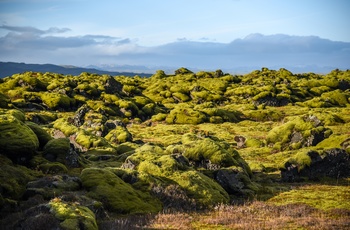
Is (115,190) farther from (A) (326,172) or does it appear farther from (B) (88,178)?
(A) (326,172)

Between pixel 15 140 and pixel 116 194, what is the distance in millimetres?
11303

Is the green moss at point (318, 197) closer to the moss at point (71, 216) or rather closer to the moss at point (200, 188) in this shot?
the moss at point (200, 188)

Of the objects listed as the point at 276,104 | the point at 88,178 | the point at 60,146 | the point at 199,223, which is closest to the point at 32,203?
the point at 88,178

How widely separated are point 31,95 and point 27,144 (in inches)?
3507

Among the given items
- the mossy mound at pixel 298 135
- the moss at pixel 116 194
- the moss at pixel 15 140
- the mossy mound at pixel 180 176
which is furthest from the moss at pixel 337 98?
the moss at pixel 15 140

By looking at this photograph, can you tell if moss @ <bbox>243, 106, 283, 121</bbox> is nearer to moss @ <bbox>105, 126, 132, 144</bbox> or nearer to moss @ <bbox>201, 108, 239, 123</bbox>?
moss @ <bbox>201, 108, 239, 123</bbox>

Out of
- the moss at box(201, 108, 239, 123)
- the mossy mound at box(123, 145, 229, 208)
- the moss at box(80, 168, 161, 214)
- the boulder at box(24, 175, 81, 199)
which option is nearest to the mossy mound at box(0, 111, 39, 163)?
the boulder at box(24, 175, 81, 199)

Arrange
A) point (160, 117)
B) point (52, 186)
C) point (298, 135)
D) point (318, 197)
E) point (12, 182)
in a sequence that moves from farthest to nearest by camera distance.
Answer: point (160, 117)
point (298, 135)
point (318, 197)
point (52, 186)
point (12, 182)

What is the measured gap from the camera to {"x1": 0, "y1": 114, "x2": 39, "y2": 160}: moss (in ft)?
88.8

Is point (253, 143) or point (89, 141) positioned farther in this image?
point (253, 143)

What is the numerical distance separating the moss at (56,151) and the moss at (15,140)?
237 cm

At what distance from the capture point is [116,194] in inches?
881

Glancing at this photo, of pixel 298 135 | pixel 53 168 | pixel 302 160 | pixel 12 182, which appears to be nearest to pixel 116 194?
pixel 12 182

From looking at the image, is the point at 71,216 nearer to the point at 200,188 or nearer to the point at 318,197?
the point at 200,188
